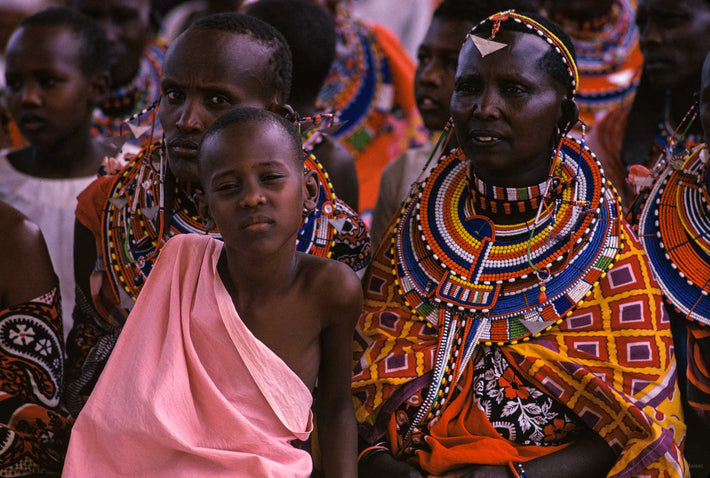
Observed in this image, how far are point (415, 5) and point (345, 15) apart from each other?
6.07 ft

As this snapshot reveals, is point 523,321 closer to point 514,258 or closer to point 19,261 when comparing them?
point 514,258

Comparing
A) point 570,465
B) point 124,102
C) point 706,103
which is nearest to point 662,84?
point 706,103

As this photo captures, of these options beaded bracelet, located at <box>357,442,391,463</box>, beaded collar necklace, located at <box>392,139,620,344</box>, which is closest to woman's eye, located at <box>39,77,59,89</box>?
beaded collar necklace, located at <box>392,139,620,344</box>

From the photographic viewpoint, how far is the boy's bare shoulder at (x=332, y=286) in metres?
2.38

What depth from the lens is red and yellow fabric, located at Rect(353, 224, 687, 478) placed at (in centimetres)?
235

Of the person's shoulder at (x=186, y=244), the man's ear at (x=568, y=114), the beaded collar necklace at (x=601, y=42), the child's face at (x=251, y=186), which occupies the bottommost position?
the person's shoulder at (x=186, y=244)

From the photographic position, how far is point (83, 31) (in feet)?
12.5

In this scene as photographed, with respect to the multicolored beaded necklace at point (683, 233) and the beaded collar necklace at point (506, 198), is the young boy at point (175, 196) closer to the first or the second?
the beaded collar necklace at point (506, 198)

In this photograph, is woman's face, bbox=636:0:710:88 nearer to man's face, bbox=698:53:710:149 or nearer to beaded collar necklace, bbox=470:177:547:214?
man's face, bbox=698:53:710:149

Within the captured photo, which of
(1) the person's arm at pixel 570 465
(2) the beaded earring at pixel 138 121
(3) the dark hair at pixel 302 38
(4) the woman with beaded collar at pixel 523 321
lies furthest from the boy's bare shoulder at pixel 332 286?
(3) the dark hair at pixel 302 38

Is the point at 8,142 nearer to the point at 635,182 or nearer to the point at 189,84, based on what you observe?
the point at 189,84

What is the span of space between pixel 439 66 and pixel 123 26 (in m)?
1.87

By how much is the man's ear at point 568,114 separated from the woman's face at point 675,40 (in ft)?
3.33

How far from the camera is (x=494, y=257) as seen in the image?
8.38 feet
